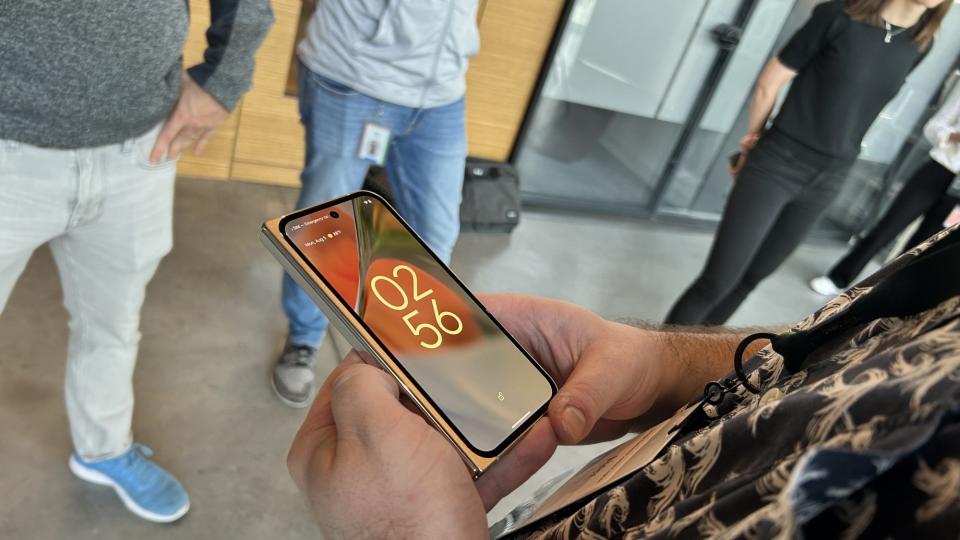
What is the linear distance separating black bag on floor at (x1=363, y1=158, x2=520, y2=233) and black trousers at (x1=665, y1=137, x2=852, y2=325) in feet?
3.26

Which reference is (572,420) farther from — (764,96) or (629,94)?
(629,94)

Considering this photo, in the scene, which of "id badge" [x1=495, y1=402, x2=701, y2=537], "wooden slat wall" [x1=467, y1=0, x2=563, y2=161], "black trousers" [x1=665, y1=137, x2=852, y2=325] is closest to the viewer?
"id badge" [x1=495, y1=402, x2=701, y2=537]

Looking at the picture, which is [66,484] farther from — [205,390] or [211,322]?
[211,322]

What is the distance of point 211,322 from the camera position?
1.90 m

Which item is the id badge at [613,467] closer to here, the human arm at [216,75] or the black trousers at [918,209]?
the human arm at [216,75]

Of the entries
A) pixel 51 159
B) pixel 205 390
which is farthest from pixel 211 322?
pixel 51 159

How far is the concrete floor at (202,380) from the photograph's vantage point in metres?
1.39

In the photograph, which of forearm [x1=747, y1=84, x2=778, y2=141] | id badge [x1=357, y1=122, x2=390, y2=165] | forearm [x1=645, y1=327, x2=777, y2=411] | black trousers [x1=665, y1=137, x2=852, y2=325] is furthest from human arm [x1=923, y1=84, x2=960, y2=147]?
forearm [x1=645, y1=327, x2=777, y2=411]

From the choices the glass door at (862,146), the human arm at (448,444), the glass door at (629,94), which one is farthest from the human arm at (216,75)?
the glass door at (862,146)

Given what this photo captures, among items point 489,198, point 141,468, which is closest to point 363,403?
point 141,468

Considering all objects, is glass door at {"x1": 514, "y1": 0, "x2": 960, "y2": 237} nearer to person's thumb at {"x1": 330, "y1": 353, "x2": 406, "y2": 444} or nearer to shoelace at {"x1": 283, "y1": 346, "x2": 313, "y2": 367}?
shoelace at {"x1": 283, "y1": 346, "x2": 313, "y2": 367}

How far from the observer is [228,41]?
3.65ft

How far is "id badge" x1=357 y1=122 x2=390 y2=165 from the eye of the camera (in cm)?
161

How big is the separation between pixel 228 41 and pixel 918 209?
3.21 meters
